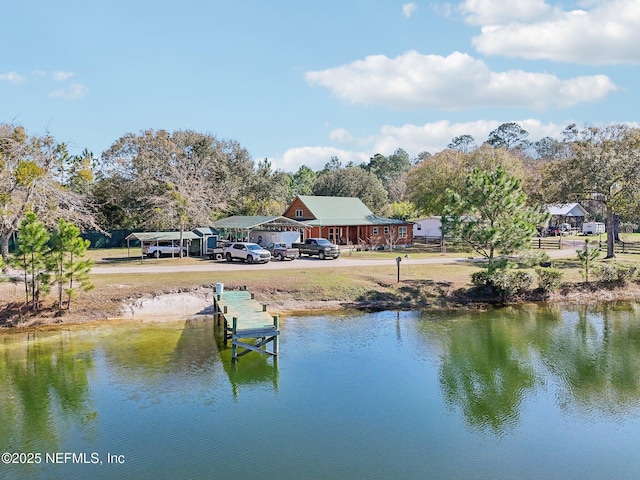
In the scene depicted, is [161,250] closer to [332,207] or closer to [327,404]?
[332,207]

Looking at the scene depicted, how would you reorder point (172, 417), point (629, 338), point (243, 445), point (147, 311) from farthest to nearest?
point (147, 311) < point (629, 338) < point (172, 417) < point (243, 445)

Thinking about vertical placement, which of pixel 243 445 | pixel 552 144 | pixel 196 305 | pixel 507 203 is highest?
pixel 552 144

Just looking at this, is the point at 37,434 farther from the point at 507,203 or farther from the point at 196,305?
the point at 507,203

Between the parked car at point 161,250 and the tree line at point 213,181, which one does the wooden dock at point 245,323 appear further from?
the parked car at point 161,250

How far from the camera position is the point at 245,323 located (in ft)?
58.4

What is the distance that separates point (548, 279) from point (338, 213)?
24.1m

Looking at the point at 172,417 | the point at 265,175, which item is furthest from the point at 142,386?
the point at 265,175

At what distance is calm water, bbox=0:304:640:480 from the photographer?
35.8 feet

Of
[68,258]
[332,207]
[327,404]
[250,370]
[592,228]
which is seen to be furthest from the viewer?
[592,228]

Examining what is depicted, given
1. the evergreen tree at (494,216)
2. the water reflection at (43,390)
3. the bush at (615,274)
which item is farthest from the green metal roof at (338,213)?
the water reflection at (43,390)

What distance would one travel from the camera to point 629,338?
69.4 feet

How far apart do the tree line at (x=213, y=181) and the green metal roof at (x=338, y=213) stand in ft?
19.7

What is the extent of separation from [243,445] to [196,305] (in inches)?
541

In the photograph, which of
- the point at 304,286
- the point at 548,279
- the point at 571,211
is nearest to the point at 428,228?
the point at 571,211
